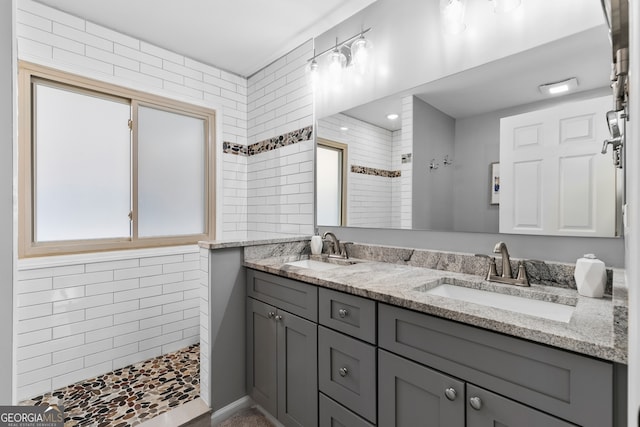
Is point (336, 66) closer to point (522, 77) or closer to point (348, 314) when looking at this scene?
point (522, 77)

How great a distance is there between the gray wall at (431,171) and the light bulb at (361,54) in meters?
0.51

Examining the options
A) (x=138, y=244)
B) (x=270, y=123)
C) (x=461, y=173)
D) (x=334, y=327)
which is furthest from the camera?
(x=270, y=123)

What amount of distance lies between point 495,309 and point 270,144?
236cm

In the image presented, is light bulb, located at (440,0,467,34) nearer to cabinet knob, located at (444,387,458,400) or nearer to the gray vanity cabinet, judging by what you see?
the gray vanity cabinet

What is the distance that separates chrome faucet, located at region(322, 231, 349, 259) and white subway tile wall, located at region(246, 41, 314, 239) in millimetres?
271

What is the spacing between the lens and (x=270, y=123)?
2.91 metres

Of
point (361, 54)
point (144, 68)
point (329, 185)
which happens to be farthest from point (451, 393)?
point (144, 68)

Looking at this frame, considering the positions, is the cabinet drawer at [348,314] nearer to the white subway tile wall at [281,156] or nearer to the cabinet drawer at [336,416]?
the cabinet drawer at [336,416]

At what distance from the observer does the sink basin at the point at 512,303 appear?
1183 millimetres

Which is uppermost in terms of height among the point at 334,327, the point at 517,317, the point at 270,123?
the point at 270,123

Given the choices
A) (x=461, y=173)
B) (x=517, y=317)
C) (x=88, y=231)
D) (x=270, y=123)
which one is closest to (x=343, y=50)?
Answer: (x=270, y=123)

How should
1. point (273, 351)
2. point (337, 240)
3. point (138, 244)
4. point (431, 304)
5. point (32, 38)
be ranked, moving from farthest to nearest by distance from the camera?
1. point (138, 244)
2. point (337, 240)
3. point (32, 38)
4. point (273, 351)
5. point (431, 304)

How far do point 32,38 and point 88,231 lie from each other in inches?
53.0

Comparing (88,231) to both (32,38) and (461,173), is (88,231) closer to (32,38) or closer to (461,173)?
(32,38)
